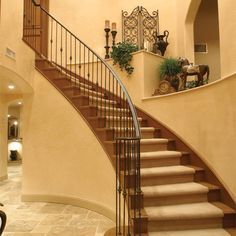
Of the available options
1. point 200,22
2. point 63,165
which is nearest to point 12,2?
point 63,165

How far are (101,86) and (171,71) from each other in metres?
1.58

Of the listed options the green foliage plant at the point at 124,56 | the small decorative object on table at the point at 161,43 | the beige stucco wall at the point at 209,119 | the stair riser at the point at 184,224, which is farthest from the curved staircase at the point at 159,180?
the small decorative object on table at the point at 161,43

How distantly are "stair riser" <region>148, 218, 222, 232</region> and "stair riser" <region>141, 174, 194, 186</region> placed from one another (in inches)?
25.7

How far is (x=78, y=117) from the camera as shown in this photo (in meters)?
4.05

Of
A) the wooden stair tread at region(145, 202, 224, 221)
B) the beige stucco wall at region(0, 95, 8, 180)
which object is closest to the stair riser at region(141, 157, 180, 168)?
the wooden stair tread at region(145, 202, 224, 221)

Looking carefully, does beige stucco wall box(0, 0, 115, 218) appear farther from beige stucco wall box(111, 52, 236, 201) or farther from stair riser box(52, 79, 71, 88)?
beige stucco wall box(111, 52, 236, 201)

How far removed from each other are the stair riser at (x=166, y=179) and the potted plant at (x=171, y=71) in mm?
2076

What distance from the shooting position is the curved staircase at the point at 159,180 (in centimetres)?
272

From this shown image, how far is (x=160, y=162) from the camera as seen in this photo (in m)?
3.70

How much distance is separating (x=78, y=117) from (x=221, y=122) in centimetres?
223

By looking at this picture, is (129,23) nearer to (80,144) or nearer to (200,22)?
(200,22)

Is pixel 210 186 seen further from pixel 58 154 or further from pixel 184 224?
pixel 58 154

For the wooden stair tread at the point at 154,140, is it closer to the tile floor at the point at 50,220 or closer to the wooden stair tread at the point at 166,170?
the wooden stair tread at the point at 166,170

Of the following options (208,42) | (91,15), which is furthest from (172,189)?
(91,15)
